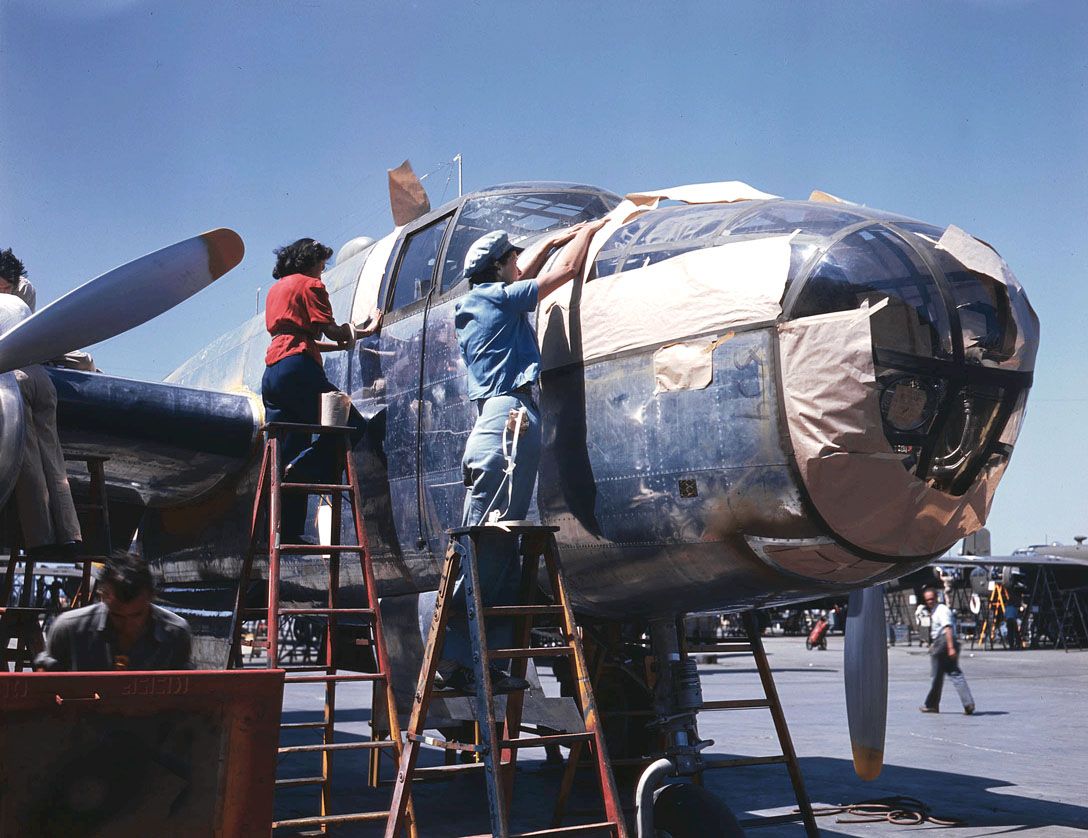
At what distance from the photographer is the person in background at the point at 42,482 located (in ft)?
21.9

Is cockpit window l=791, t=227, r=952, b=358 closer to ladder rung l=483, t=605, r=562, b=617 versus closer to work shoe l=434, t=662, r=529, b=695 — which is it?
ladder rung l=483, t=605, r=562, b=617

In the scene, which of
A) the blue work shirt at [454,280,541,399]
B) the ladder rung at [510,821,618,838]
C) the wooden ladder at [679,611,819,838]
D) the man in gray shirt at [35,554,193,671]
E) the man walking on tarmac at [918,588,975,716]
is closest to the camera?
the ladder rung at [510,821,618,838]

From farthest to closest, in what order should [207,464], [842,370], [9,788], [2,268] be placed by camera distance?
1. [207,464]
2. [2,268]
3. [842,370]
4. [9,788]

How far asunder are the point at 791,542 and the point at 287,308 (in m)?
3.48

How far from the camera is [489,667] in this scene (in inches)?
199

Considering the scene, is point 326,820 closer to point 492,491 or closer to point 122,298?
point 492,491

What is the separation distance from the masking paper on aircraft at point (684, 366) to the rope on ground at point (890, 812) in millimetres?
4241

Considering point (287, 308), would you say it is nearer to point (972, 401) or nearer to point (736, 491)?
point (736, 491)

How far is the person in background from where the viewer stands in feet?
21.9

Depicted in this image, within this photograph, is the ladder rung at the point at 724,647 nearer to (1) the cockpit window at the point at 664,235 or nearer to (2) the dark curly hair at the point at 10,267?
(1) the cockpit window at the point at 664,235

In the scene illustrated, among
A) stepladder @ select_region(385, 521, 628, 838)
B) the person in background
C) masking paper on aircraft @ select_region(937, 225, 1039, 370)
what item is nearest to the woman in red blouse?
the person in background

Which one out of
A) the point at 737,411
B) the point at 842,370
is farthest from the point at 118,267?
the point at 842,370

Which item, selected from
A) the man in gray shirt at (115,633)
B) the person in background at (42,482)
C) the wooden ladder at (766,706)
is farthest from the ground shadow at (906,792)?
the person in background at (42,482)

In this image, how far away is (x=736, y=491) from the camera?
5039 mm
